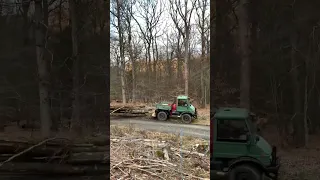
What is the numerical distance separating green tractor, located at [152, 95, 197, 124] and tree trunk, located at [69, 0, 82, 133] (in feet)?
7.20

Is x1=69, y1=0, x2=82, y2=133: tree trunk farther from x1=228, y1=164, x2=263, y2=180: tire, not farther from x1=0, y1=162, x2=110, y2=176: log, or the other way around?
x1=228, y1=164, x2=263, y2=180: tire

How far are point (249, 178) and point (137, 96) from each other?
2.95 meters

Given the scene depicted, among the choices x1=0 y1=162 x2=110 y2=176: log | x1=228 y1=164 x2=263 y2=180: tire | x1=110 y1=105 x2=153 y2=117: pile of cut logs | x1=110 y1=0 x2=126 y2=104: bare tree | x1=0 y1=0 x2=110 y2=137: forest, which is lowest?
x1=0 y1=162 x2=110 y2=176: log

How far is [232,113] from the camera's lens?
1.83 m

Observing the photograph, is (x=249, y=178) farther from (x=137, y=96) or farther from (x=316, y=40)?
(x=137, y=96)

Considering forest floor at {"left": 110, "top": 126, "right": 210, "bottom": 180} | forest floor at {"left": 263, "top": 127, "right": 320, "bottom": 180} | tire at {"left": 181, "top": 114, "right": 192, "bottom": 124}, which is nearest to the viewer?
forest floor at {"left": 263, "top": 127, "right": 320, "bottom": 180}

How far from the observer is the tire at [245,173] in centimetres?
180

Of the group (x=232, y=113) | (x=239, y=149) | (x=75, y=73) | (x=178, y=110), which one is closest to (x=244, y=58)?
(x=232, y=113)

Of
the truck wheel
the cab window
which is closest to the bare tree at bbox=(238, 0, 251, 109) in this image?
the cab window

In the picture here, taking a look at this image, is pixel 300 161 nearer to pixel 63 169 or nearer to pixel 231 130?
pixel 231 130

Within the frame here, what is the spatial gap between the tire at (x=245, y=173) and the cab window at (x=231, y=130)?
193mm

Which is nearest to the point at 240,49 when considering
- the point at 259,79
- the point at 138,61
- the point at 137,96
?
the point at 259,79

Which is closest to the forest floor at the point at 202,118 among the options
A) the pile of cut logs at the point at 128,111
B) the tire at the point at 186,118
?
the tire at the point at 186,118

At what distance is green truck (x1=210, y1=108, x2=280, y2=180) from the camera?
5.87 ft
